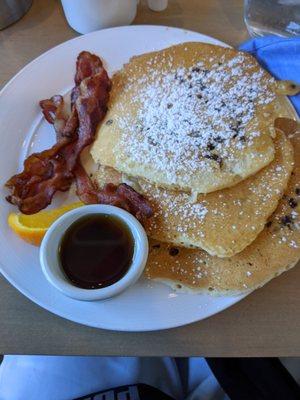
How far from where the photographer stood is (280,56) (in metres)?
1.09

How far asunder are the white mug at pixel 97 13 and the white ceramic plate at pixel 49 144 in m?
0.07

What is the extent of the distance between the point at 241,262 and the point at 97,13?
0.87 m

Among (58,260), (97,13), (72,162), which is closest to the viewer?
(58,260)

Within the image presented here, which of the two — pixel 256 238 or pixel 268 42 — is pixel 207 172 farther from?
pixel 268 42

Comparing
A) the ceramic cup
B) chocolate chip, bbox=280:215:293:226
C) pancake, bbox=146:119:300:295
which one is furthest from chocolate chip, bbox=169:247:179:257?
the ceramic cup

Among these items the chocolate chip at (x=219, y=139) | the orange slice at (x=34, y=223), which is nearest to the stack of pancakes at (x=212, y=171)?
the chocolate chip at (x=219, y=139)

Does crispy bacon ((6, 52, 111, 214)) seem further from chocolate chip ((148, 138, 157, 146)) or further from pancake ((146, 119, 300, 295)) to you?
pancake ((146, 119, 300, 295))

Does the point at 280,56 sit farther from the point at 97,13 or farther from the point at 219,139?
the point at 97,13

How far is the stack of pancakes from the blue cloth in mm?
73

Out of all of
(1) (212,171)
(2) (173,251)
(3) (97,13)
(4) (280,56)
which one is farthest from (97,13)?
(2) (173,251)

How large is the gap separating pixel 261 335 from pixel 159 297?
0.79 ft

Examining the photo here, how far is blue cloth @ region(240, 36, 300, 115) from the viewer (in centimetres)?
107

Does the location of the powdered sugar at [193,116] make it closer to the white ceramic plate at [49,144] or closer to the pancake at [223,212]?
the pancake at [223,212]

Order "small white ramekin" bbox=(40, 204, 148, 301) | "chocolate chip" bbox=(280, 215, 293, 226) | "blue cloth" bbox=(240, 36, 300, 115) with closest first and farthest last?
"small white ramekin" bbox=(40, 204, 148, 301), "chocolate chip" bbox=(280, 215, 293, 226), "blue cloth" bbox=(240, 36, 300, 115)
